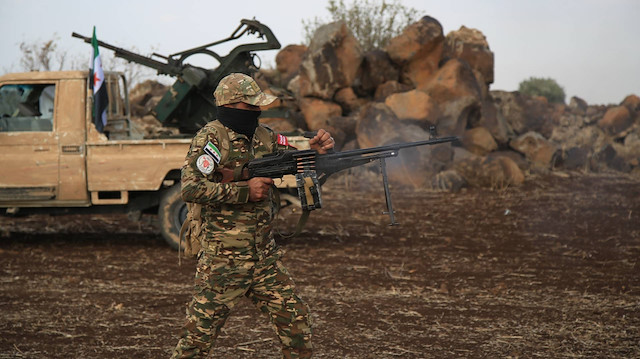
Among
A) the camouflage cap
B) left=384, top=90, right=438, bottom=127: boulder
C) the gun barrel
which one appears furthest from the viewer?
left=384, top=90, right=438, bottom=127: boulder

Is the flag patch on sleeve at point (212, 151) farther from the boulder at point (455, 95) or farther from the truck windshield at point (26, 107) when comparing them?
the boulder at point (455, 95)

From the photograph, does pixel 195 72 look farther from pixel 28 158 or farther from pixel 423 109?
pixel 423 109

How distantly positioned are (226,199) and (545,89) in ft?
123

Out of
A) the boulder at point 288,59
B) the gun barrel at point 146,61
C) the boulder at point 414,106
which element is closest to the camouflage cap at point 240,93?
the gun barrel at point 146,61

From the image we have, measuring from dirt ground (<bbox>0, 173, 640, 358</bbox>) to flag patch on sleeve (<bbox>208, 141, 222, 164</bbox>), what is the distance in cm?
184

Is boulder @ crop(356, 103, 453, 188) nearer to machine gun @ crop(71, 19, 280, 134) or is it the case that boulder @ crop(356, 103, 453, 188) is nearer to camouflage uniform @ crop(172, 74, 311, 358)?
machine gun @ crop(71, 19, 280, 134)

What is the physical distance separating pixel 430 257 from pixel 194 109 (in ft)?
12.0

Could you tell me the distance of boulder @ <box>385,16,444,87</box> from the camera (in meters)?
17.2

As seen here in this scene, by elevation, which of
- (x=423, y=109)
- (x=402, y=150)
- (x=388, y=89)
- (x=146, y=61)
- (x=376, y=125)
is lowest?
(x=402, y=150)

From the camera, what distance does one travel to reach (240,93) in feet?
11.2

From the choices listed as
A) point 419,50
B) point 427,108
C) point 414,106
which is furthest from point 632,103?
point 414,106

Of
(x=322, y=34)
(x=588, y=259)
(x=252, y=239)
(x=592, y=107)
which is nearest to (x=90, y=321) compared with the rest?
(x=252, y=239)

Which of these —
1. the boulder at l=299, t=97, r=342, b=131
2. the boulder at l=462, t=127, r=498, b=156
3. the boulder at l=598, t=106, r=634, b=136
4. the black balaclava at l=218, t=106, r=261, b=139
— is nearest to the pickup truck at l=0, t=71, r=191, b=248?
the black balaclava at l=218, t=106, r=261, b=139

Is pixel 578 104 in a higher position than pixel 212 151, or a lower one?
higher
